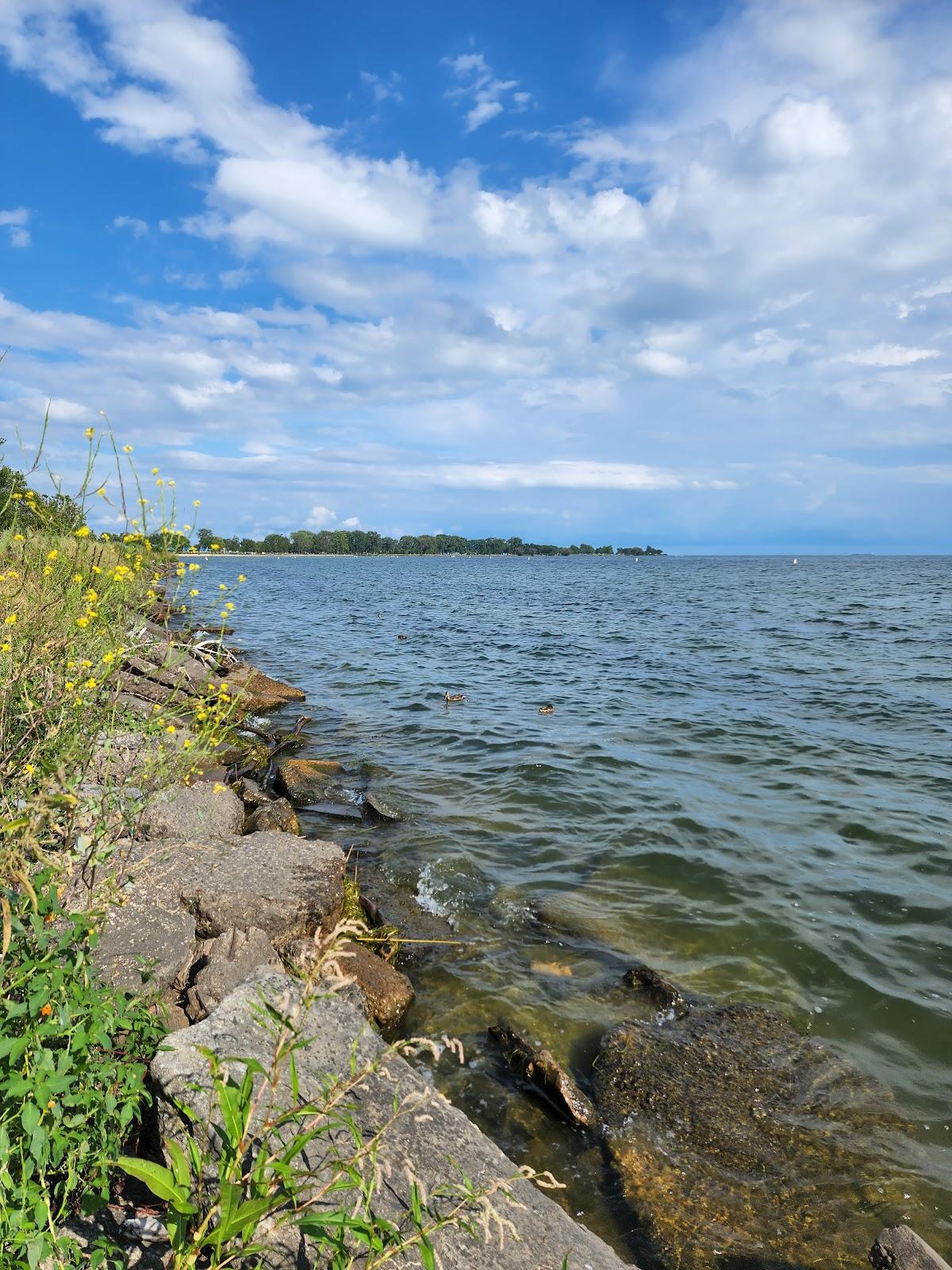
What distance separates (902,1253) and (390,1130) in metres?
2.93

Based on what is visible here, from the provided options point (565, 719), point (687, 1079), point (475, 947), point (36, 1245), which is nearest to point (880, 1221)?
point (687, 1079)

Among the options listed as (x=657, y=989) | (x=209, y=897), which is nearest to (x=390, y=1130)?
(x=209, y=897)

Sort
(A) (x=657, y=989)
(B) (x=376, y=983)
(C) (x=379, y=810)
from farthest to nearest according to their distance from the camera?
(C) (x=379, y=810), (A) (x=657, y=989), (B) (x=376, y=983)

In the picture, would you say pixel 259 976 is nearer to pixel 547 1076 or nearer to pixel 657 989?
pixel 547 1076

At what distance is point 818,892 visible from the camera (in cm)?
871

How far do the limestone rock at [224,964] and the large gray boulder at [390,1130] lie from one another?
3.01 feet

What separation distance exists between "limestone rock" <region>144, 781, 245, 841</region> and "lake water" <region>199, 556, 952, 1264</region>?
2.18 meters

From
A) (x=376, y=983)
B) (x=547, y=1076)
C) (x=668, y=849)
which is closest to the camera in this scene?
(x=547, y=1076)

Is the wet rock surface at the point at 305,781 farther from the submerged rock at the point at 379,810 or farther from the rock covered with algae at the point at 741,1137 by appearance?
the rock covered with algae at the point at 741,1137

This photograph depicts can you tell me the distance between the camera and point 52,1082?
2.38 m

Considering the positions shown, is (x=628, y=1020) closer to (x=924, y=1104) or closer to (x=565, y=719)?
(x=924, y=1104)

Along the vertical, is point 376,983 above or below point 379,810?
above

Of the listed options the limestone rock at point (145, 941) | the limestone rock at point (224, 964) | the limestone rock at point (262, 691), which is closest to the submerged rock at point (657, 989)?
the limestone rock at point (224, 964)

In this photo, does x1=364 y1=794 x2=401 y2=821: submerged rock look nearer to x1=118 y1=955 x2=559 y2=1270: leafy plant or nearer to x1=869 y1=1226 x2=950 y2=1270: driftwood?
x1=869 y1=1226 x2=950 y2=1270: driftwood
